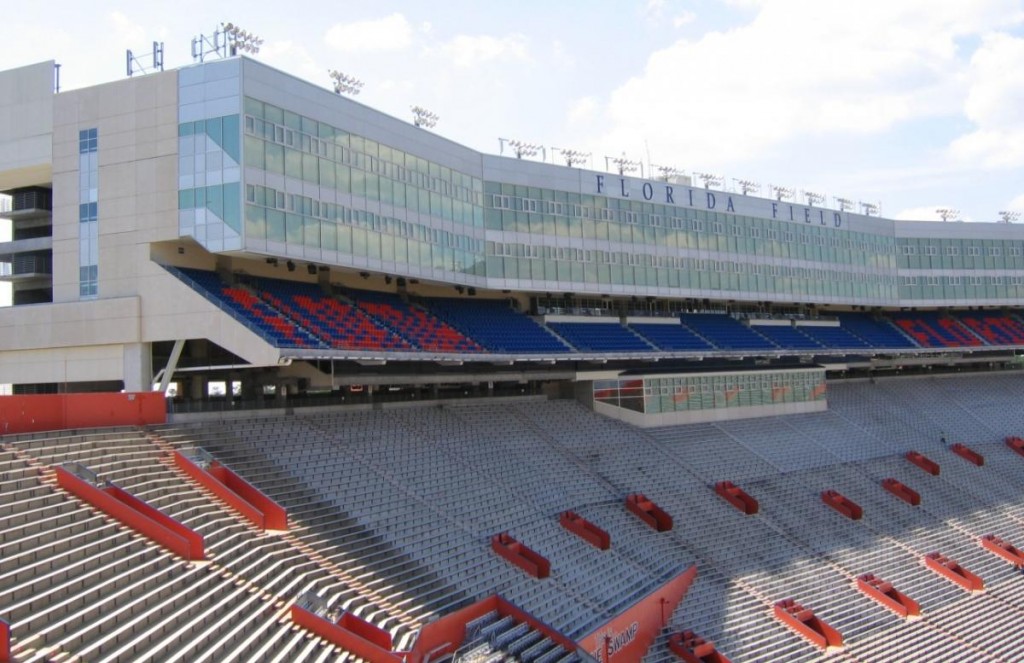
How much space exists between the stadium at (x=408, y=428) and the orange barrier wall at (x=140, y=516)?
0.07 meters

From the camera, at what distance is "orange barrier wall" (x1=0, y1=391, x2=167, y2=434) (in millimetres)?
21688

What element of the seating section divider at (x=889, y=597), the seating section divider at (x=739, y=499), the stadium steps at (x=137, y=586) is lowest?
the seating section divider at (x=889, y=597)

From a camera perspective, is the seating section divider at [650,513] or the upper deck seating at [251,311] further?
the seating section divider at [650,513]

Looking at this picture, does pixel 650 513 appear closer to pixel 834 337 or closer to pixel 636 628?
pixel 636 628

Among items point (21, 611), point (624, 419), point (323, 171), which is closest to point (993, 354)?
point (624, 419)

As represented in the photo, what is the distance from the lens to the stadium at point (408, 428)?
62.8 ft

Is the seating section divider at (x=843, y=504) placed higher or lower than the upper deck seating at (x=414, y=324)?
lower

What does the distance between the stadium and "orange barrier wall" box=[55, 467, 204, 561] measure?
7cm

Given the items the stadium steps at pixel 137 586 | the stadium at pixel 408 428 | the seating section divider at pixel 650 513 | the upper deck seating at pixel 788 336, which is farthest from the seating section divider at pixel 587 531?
the upper deck seating at pixel 788 336

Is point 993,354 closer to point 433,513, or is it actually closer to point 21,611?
point 433,513

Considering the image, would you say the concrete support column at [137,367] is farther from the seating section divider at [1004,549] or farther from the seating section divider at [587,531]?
the seating section divider at [1004,549]

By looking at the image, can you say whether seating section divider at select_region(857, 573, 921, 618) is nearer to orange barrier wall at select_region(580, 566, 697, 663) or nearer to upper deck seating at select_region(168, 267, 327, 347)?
orange barrier wall at select_region(580, 566, 697, 663)

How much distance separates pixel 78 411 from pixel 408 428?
1210cm

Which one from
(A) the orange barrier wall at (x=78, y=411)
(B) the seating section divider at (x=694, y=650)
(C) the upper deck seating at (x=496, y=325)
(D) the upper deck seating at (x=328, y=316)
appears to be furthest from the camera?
(C) the upper deck seating at (x=496, y=325)
